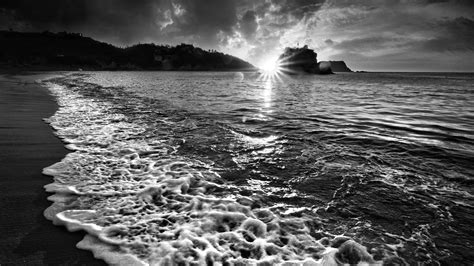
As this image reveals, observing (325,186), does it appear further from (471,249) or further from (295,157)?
(471,249)

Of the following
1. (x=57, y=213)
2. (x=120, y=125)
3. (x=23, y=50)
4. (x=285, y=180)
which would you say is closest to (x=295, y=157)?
(x=285, y=180)

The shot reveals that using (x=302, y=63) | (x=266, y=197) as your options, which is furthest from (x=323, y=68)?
(x=266, y=197)

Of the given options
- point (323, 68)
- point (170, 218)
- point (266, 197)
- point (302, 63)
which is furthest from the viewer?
point (323, 68)

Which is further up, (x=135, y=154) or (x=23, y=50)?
(x=23, y=50)

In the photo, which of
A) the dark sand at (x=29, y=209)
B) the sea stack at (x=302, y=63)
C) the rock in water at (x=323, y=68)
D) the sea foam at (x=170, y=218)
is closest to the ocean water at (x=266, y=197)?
the sea foam at (x=170, y=218)

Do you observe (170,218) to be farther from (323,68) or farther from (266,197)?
(323,68)

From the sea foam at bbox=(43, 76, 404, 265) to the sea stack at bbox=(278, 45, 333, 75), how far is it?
138 metres

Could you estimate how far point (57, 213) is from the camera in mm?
3252

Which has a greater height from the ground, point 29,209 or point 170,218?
point 29,209

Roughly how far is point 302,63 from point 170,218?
459ft

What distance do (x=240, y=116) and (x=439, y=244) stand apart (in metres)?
8.68

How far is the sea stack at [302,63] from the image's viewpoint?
436 feet

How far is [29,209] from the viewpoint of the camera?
3.28m

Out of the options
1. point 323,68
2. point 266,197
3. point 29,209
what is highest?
point 323,68
